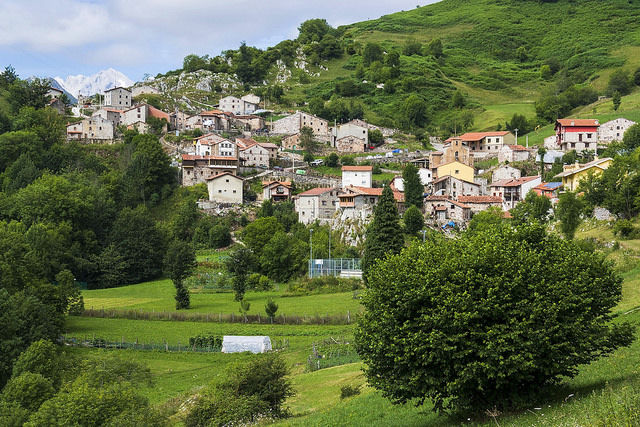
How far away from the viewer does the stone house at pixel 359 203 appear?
73.2m

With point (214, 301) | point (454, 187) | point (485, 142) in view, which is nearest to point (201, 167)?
point (454, 187)

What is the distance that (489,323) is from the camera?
17547 mm

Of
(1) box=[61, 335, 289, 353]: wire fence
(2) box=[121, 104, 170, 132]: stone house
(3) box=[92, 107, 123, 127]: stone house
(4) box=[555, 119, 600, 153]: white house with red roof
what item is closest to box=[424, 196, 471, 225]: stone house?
(4) box=[555, 119, 600, 153]: white house with red roof

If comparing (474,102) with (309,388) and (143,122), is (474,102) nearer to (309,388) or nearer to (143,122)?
(143,122)

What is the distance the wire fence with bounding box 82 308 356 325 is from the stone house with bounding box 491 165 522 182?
143ft

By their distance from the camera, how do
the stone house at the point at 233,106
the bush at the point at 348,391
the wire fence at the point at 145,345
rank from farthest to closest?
the stone house at the point at 233,106 → the wire fence at the point at 145,345 → the bush at the point at 348,391

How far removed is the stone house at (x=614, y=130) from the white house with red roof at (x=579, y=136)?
170 centimetres

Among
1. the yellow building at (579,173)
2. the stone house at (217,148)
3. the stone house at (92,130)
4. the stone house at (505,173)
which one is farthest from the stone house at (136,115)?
the yellow building at (579,173)

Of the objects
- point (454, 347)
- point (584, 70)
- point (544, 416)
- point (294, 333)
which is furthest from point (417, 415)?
point (584, 70)

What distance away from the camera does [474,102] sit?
439 feet

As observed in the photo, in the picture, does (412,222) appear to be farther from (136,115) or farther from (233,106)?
(233,106)

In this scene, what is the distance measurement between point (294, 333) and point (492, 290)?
28116 mm

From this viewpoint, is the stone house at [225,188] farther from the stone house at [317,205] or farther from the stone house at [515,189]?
the stone house at [515,189]

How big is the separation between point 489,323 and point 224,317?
1335 inches
